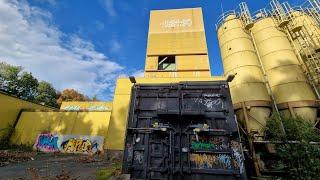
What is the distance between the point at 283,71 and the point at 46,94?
1903 inches

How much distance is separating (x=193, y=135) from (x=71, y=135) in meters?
15.6

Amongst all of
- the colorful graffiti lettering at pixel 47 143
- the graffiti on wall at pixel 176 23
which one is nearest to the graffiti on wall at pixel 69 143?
the colorful graffiti lettering at pixel 47 143

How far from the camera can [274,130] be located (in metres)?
10.6

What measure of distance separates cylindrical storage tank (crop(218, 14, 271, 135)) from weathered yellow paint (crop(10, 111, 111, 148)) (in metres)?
12.1

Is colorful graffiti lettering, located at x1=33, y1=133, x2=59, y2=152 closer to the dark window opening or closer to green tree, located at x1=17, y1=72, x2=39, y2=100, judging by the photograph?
the dark window opening

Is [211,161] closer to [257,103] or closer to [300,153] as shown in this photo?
[300,153]

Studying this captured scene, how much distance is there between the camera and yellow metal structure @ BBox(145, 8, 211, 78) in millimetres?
15477

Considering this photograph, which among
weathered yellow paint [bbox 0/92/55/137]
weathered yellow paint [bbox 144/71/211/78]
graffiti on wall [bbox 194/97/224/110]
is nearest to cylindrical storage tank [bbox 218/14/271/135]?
weathered yellow paint [bbox 144/71/211/78]

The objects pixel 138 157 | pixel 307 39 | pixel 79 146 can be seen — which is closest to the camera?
pixel 138 157

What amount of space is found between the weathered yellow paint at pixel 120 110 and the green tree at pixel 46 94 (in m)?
37.2

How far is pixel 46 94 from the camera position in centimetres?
4612

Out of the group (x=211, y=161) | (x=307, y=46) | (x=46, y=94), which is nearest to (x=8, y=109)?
(x=211, y=161)

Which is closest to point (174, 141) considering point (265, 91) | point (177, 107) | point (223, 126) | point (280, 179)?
point (177, 107)

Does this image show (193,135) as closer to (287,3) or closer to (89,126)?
(89,126)
